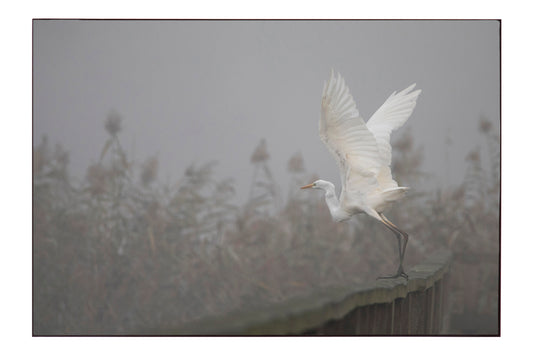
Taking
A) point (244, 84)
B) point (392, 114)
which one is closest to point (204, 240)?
point (244, 84)

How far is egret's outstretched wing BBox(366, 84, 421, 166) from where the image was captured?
11.6 ft

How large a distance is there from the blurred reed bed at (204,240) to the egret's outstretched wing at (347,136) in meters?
0.71

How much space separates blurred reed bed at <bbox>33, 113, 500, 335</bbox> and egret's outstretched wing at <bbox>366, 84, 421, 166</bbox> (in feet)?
1.24

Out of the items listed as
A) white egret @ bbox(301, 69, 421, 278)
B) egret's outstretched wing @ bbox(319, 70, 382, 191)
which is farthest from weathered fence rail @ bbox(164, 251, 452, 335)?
egret's outstretched wing @ bbox(319, 70, 382, 191)

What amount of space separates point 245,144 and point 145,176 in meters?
0.65

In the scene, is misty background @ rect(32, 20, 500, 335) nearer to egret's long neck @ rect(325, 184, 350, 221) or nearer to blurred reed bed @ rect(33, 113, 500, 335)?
blurred reed bed @ rect(33, 113, 500, 335)

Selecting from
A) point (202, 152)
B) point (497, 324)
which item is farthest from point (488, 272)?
point (202, 152)

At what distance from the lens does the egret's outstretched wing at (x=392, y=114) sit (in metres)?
3.52

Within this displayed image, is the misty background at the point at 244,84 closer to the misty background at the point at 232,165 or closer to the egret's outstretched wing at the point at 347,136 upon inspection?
the misty background at the point at 232,165

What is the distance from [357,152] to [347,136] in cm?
11

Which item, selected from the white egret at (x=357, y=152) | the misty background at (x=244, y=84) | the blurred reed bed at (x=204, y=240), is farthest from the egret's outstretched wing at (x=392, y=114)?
the blurred reed bed at (x=204, y=240)

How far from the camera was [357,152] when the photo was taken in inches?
126

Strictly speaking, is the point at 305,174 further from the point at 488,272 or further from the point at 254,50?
the point at 488,272

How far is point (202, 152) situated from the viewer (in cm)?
393
